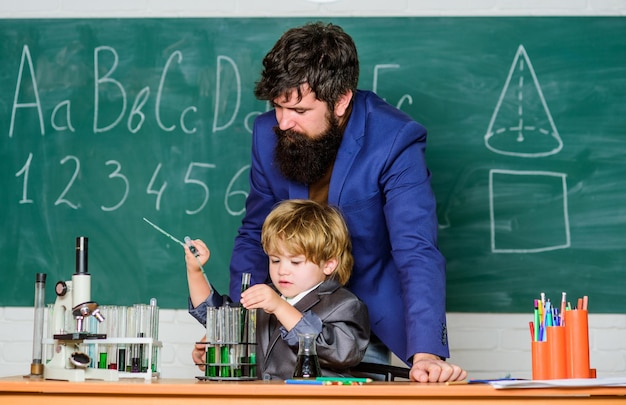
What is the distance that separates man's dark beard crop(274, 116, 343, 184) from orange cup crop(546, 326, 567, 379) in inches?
36.1

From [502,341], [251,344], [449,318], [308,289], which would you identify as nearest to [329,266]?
[308,289]

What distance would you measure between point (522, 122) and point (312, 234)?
1355 mm

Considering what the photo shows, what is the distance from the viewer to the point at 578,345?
1745 mm

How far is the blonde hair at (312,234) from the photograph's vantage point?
7.34ft

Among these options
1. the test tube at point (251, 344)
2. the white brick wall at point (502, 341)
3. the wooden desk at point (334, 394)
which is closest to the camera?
the wooden desk at point (334, 394)

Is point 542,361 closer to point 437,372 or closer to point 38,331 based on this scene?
point 437,372

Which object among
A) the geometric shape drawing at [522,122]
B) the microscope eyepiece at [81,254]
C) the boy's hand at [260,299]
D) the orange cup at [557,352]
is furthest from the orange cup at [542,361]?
the geometric shape drawing at [522,122]

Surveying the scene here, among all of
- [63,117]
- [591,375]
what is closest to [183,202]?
[63,117]

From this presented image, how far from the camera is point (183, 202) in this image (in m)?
3.33

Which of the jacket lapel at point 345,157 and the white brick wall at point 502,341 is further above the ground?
the jacket lapel at point 345,157

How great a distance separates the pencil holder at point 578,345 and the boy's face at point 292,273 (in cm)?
72

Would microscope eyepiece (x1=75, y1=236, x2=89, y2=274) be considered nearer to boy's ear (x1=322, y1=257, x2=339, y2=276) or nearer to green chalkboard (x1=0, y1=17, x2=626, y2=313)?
boy's ear (x1=322, y1=257, x2=339, y2=276)

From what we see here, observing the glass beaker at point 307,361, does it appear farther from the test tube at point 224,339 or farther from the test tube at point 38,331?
the test tube at point 38,331

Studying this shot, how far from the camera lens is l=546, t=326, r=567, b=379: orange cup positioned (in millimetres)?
1758
